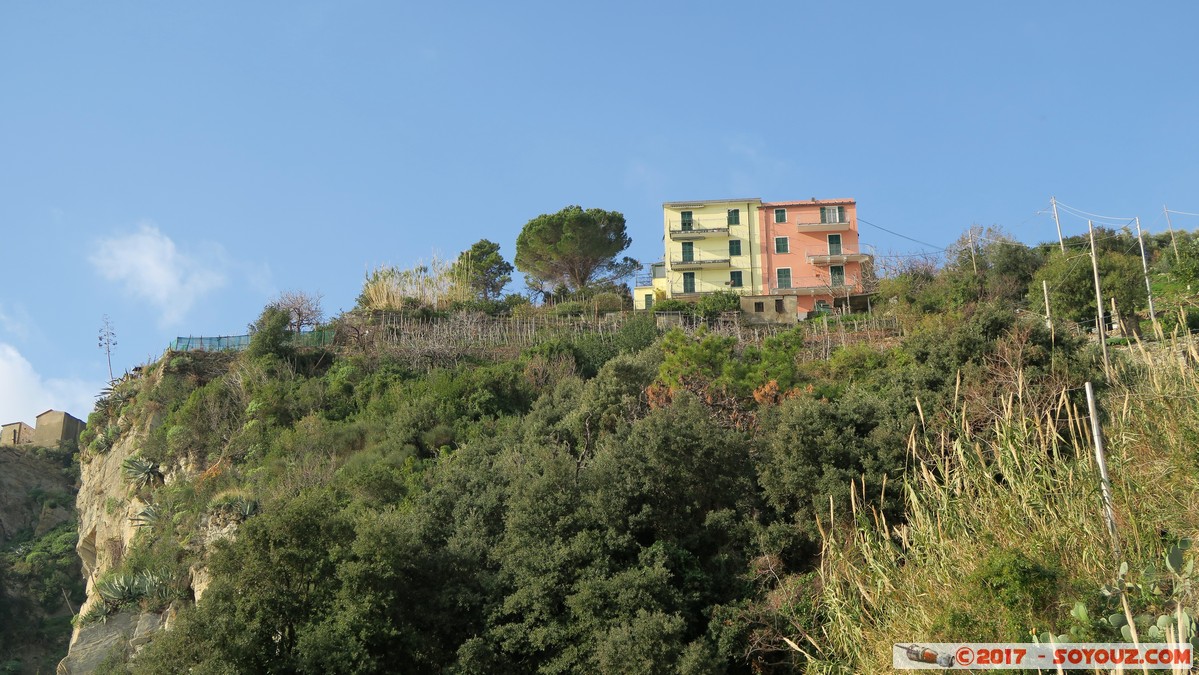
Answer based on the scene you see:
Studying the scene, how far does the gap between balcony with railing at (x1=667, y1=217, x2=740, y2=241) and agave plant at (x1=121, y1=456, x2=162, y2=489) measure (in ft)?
81.9

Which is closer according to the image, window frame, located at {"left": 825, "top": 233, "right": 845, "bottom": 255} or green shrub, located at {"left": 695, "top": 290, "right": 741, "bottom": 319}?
green shrub, located at {"left": 695, "top": 290, "right": 741, "bottom": 319}

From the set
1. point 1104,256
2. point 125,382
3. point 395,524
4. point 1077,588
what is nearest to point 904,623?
point 1077,588

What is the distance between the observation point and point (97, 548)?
32312 mm

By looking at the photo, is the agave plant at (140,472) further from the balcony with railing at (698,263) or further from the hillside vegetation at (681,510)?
the balcony with railing at (698,263)

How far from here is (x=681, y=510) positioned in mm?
19969

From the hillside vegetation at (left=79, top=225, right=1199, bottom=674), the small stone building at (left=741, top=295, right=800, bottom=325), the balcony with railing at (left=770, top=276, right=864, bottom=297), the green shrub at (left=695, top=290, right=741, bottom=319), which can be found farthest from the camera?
the balcony with railing at (left=770, top=276, right=864, bottom=297)

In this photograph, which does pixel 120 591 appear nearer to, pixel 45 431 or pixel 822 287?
pixel 822 287

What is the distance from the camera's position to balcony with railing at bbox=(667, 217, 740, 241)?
48.1m

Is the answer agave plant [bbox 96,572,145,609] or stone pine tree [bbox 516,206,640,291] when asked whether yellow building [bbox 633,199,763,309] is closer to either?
stone pine tree [bbox 516,206,640,291]

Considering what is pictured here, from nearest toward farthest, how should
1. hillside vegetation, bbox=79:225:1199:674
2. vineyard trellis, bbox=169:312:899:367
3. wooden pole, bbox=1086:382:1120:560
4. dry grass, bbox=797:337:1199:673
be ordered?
wooden pole, bbox=1086:382:1120:560
dry grass, bbox=797:337:1199:673
hillside vegetation, bbox=79:225:1199:674
vineyard trellis, bbox=169:312:899:367

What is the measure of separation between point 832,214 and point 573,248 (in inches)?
474

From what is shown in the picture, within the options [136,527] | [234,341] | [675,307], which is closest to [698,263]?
[675,307]

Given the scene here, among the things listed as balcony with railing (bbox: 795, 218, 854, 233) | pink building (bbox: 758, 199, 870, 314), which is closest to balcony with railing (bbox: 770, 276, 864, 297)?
pink building (bbox: 758, 199, 870, 314)

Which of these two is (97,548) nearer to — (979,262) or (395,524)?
(395,524)
